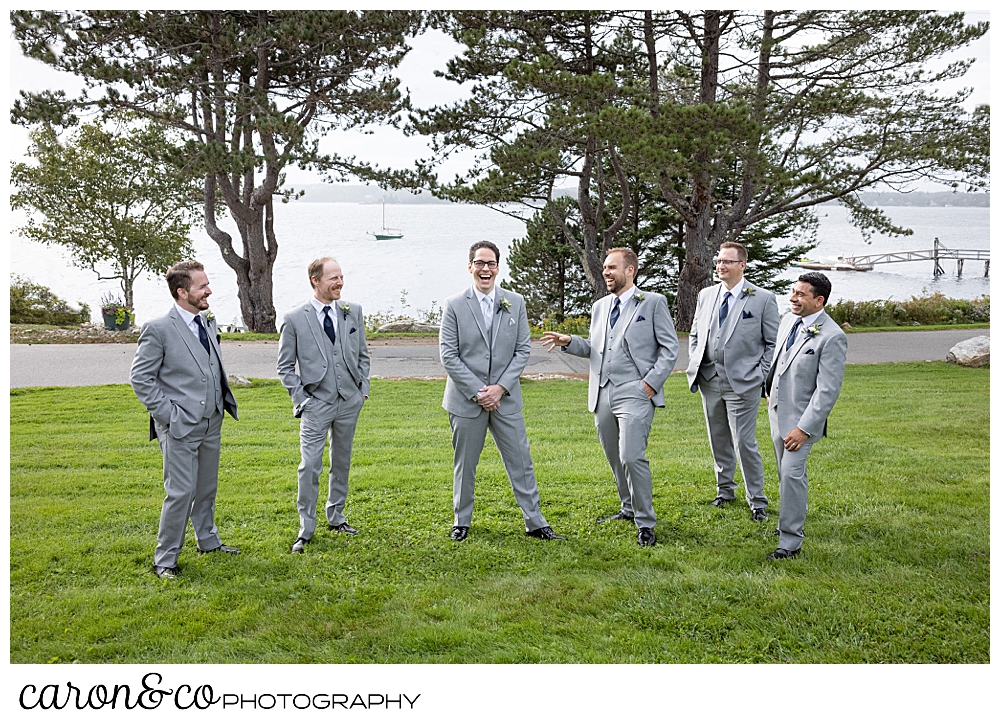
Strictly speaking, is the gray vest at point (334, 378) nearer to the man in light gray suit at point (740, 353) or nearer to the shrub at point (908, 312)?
the man in light gray suit at point (740, 353)

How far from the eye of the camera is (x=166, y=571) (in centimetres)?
375

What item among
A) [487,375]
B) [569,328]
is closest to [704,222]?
[569,328]

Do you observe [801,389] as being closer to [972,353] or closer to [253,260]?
[972,353]

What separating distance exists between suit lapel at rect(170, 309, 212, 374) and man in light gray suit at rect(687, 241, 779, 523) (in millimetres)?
2624

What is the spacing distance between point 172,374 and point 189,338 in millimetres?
179

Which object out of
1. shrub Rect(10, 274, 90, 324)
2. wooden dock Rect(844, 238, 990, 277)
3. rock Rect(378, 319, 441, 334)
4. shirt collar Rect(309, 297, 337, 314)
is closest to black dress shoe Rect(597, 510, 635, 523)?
shirt collar Rect(309, 297, 337, 314)

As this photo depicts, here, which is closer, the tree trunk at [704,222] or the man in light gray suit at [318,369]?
the man in light gray suit at [318,369]

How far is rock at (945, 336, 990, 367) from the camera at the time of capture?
32.4 ft

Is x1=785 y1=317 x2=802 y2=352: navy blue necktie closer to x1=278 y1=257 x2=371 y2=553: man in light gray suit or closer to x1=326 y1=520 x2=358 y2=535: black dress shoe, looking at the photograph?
x1=278 y1=257 x2=371 y2=553: man in light gray suit

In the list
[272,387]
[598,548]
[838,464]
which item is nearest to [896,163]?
[838,464]

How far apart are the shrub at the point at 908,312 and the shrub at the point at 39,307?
43.4 ft

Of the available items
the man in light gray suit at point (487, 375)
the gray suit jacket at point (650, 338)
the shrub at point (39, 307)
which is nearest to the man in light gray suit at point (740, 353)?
the gray suit jacket at point (650, 338)

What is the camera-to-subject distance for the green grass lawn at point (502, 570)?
3.23 metres

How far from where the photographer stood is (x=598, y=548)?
13.4 ft
